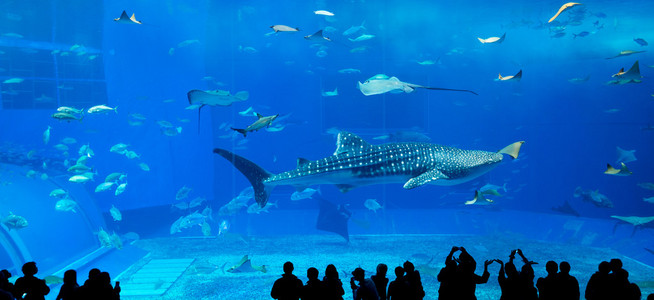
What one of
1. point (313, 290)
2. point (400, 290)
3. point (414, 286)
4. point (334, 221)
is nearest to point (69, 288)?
point (313, 290)

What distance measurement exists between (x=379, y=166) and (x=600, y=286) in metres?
2.51

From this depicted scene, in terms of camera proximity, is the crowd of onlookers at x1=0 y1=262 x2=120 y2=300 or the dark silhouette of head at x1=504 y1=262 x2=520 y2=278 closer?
the crowd of onlookers at x1=0 y1=262 x2=120 y2=300

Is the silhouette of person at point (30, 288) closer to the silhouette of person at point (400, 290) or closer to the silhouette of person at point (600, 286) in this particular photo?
the silhouette of person at point (400, 290)

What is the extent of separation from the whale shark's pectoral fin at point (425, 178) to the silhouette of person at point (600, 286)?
2005mm

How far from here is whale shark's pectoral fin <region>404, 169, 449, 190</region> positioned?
4476 mm

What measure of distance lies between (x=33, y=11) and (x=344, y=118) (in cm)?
1393

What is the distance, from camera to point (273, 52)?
21797 millimetres

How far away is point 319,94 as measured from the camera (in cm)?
1986

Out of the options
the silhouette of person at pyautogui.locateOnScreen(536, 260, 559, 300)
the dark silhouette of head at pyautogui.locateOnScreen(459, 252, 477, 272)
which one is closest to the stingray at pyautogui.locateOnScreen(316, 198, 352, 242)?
the dark silhouette of head at pyautogui.locateOnScreen(459, 252, 477, 272)

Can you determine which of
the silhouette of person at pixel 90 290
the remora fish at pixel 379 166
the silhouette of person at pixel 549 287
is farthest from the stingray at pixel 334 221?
the silhouette of person at pixel 90 290

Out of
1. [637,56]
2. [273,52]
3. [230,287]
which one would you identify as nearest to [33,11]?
[273,52]

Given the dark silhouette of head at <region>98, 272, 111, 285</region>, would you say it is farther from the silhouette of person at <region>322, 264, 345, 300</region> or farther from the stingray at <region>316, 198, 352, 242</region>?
the stingray at <region>316, 198, 352, 242</region>

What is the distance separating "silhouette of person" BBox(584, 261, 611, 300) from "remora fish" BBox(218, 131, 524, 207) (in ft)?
6.40

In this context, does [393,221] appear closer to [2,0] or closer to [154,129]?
[154,129]
